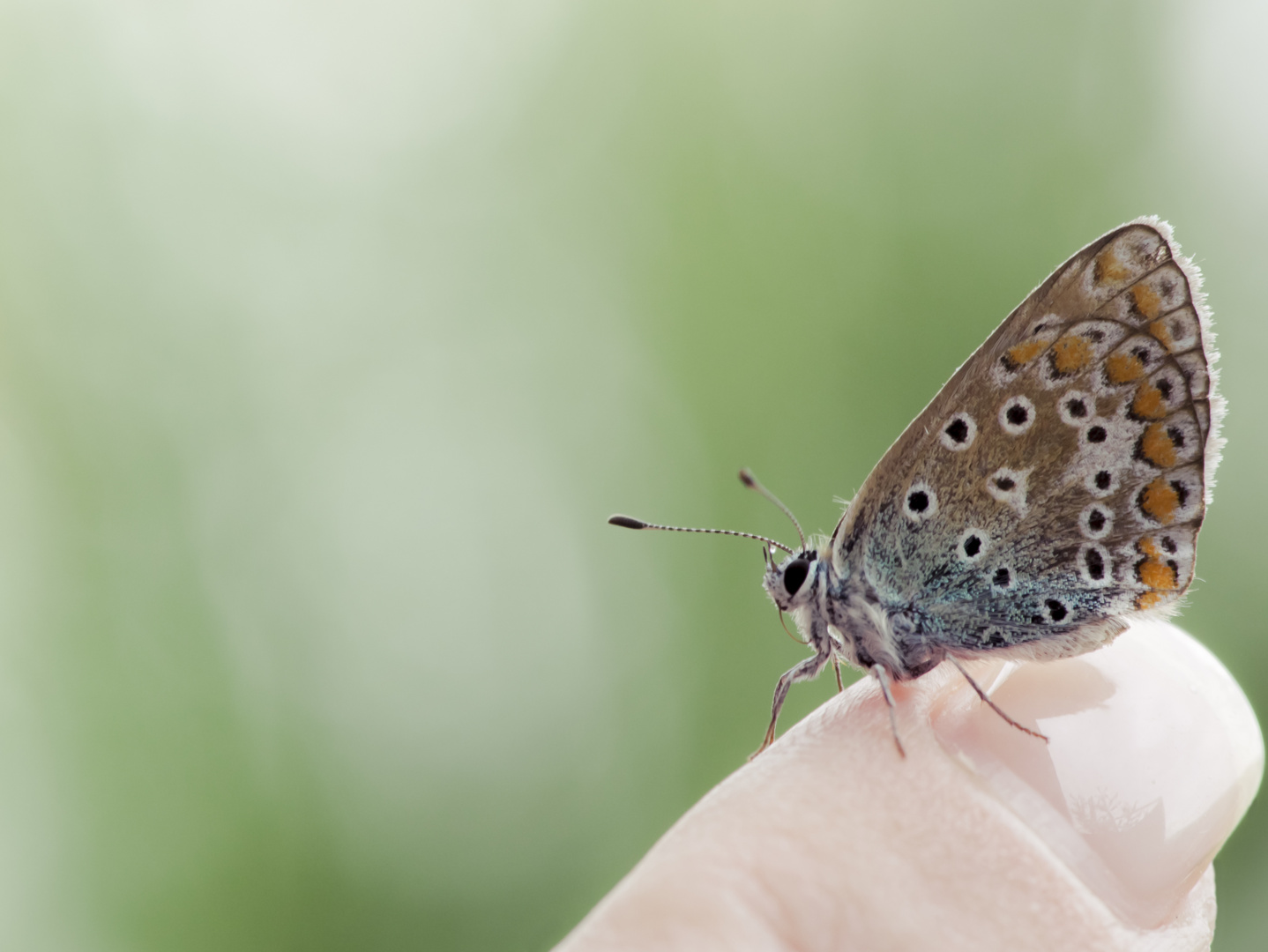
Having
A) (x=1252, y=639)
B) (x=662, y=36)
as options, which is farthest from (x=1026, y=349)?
(x=662, y=36)

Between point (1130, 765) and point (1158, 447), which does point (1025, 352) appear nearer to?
point (1158, 447)

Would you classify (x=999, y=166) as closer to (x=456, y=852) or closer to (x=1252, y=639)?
(x=1252, y=639)

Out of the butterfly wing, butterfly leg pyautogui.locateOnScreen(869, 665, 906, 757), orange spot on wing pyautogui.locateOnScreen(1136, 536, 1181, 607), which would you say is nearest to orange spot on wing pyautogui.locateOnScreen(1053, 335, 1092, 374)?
the butterfly wing

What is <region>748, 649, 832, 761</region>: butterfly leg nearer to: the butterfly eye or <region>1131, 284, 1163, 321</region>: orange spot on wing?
the butterfly eye

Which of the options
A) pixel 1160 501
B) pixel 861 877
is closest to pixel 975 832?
pixel 861 877

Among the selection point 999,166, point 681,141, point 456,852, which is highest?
point 681,141

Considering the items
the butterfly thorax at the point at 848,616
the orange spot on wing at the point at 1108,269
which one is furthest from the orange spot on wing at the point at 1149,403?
the butterfly thorax at the point at 848,616
